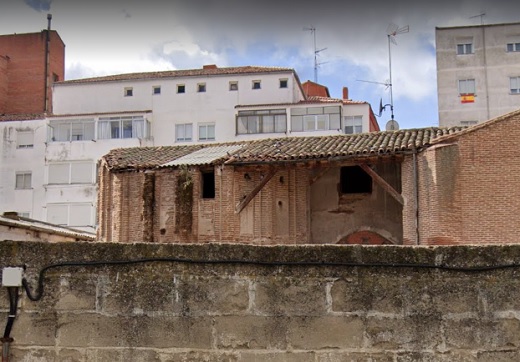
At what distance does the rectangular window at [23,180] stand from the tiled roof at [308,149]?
68.3 ft

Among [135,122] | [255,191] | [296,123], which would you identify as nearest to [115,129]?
[135,122]

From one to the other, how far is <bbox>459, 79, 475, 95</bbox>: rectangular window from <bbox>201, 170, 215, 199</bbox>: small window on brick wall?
29.8m

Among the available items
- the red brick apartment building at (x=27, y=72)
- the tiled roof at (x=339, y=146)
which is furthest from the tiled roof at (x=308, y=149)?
the red brick apartment building at (x=27, y=72)

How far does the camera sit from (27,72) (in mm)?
54062

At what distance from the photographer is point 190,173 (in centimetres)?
2600

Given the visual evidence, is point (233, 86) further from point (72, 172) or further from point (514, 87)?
point (514, 87)

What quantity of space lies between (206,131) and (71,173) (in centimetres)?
991

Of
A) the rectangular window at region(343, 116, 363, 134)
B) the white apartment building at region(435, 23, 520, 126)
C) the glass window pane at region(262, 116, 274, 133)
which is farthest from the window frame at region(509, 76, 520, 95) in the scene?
the glass window pane at region(262, 116, 274, 133)

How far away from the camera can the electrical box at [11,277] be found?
4.82m

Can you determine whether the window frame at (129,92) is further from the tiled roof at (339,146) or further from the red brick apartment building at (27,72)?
the tiled roof at (339,146)

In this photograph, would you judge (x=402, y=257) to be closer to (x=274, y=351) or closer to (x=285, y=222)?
(x=274, y=351)

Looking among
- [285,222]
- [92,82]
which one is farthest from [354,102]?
[285,222]

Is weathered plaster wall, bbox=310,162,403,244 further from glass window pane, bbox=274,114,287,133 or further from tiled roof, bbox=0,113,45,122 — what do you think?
tiled roof, bbox=0,113,45,122

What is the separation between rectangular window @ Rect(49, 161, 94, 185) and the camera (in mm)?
45688
